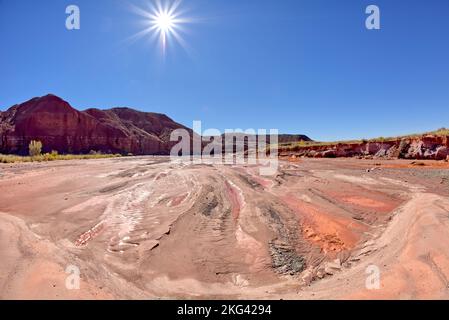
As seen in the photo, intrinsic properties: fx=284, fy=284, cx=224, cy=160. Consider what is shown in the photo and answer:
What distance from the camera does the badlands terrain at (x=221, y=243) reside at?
13.0 ft

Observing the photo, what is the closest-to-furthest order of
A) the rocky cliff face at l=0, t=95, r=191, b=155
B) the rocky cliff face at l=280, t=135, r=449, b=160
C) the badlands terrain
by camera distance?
the badlands terrain
the rocky cliff face at l=280, t=135, r=449, b=160
the rocky cliff face at l=0, t=95, r=191, b=155

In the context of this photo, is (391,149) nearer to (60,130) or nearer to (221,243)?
(221,243)

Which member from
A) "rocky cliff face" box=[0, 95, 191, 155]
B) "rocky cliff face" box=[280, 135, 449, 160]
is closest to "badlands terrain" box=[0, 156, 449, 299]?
"rocky cliff face" box=[280, 135, 449, 160]

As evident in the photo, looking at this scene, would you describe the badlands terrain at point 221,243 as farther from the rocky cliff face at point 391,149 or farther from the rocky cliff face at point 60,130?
the rocky cliff face at point 60,130

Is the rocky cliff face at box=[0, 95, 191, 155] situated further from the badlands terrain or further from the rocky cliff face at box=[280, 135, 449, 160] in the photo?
the badlands terrain

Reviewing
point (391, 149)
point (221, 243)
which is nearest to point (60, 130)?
point (391, 149)

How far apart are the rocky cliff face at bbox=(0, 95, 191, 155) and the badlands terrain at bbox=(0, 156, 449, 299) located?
172 feet

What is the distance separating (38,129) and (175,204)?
5860 centimetres

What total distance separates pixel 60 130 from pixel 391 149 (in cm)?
5843

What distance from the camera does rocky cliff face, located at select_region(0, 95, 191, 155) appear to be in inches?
2108

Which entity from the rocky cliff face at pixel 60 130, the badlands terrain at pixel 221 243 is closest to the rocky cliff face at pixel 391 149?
the badlands terrain at pixel 221 243

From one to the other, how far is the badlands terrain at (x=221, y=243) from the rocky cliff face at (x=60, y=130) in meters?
52.4
